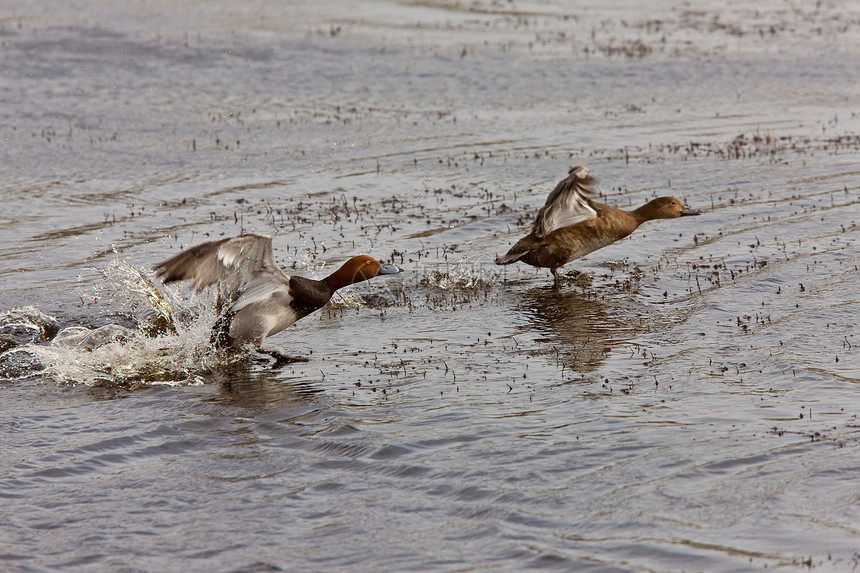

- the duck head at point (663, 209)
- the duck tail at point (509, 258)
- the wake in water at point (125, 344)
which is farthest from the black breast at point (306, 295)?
the duck head at point (663, 209)

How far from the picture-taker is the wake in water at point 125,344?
7.05 metres

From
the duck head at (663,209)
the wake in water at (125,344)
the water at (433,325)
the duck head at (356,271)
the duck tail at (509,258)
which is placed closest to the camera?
the water at (433,325)

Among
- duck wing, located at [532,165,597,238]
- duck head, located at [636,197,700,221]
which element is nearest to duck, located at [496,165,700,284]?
duck wing, located at [532,165,597,238]

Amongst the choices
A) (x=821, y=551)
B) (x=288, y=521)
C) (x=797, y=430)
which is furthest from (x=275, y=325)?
(x=821, y=551)

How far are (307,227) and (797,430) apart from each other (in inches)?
266

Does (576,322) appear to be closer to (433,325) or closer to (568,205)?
(433,325)

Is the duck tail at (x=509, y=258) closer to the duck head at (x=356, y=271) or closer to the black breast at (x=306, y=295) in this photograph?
the duck head at (x=356, y=271)

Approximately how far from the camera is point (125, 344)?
736cm

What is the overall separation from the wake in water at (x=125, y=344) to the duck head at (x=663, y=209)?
15.6ft

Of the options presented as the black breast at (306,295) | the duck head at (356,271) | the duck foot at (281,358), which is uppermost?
the duck head at (356,271)

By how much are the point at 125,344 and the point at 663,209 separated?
18.9 feet

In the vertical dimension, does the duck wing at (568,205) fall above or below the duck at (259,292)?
above

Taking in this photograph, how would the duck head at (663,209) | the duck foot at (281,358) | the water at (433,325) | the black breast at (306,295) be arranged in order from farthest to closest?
the duck head at (663,209), the black breast at (306,295), the duck foot at (281,358), the water at (433,325)

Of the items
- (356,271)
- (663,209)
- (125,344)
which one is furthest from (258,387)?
(663,209)
